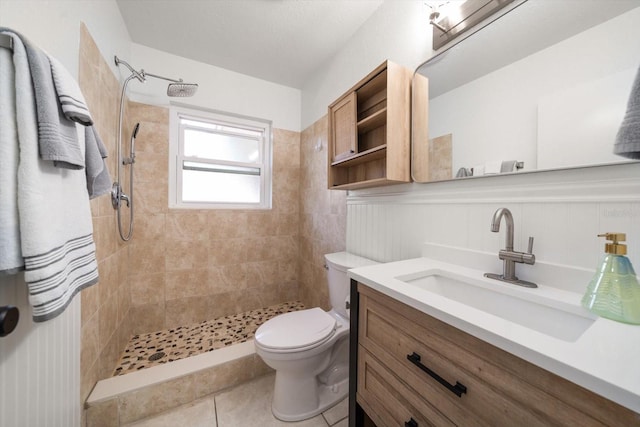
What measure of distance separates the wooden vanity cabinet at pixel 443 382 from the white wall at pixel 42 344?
0.93m

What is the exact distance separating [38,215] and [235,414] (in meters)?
1.32

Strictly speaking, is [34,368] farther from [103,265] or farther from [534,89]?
[534,89]

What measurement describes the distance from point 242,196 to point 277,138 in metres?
0.71

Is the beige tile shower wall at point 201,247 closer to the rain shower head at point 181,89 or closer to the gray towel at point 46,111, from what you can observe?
the rain shower head at point 181,89

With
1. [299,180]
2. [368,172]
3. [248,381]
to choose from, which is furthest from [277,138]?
[248,381]

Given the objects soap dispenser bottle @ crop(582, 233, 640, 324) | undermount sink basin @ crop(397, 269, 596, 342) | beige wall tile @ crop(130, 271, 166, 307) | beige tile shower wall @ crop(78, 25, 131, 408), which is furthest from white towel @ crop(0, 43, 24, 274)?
beige wall tile @ crop(130, 271, 166, 307)

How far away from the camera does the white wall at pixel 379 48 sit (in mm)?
1187

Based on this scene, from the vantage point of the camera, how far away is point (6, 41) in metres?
0.51

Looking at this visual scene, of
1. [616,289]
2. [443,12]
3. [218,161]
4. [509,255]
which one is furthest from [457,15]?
[218,161]

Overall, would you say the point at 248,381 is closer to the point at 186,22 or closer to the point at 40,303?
the point at 40,303

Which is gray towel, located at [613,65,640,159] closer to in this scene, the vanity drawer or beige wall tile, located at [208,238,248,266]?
the vanity drawer

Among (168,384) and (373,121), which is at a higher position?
(373,121)

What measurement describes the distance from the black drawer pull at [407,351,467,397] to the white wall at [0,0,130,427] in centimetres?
98

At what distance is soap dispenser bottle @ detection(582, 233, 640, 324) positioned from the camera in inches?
19.1
